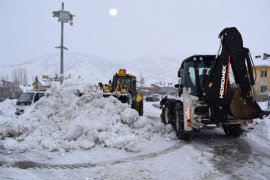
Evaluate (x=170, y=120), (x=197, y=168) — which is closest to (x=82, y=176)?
(x=197, y=168)

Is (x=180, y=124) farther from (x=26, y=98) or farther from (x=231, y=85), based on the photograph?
(x=26, y=98)

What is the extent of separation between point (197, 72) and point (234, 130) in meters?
2.65

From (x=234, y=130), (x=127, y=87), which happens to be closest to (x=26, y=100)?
(x=127, y=87)

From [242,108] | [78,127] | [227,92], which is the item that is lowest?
[78,127]

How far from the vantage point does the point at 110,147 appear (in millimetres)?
8562

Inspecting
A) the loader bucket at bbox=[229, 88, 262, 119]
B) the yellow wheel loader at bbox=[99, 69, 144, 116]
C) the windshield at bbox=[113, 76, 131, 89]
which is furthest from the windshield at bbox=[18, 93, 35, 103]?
the loader bucket at bbox=[229, 88, 262, 119]

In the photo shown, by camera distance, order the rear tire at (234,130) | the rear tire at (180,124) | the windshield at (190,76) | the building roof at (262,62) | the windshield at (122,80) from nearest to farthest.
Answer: the windshield at (190,76) < the rear tire at (180,124) < the rear tire at (234,130) < the windshield at (122,80) < the building roof at (262,62)

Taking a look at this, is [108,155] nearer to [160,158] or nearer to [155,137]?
[160,158]

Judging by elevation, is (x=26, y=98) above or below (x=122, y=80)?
below

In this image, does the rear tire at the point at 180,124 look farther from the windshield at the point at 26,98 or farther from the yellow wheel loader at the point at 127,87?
the windshield at the point at 26,98

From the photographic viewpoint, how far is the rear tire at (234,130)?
10.2m

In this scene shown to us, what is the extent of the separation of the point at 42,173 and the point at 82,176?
3.04 ft

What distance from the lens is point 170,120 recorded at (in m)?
11.9

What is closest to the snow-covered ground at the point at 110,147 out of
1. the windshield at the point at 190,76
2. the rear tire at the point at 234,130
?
the rear tire at the point at 234,130
